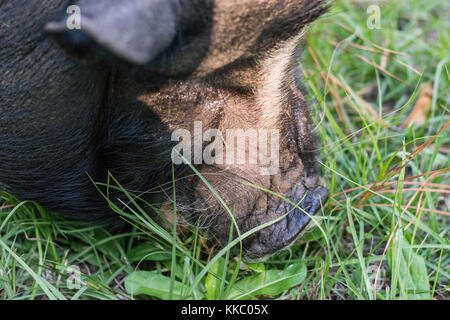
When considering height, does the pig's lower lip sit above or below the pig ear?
below

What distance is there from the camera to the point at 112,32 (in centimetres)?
119

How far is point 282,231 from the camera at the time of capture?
182cm

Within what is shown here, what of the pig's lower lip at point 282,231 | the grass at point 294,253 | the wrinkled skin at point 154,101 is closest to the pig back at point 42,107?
the wrinkled skin at point 154,101

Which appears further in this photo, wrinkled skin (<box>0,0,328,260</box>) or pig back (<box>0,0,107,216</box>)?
pig back (<box>0,0,107,216</box>)

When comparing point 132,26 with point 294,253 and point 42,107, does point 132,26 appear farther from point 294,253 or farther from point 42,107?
point 294,253

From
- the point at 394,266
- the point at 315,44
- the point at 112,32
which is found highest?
the point at 315,44

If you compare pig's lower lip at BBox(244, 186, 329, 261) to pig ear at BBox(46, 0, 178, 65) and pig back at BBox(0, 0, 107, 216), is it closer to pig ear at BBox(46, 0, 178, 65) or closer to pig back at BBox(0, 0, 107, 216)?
pig back at BBox(0, 0, 107, 216)

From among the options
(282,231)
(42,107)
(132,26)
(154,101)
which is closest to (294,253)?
(282,231)

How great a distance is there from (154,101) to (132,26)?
0.40 metres


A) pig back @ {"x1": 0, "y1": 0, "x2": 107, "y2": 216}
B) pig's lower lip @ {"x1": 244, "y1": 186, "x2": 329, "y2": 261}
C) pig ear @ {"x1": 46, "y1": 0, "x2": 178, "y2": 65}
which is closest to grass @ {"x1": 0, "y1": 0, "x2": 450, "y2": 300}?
→ pig's lower lip @ {"x1": 244, "y1": 186, "x2": 329, "y2": 261}

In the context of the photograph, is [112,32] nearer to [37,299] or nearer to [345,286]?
[37,299]

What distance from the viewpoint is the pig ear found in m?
1.19
